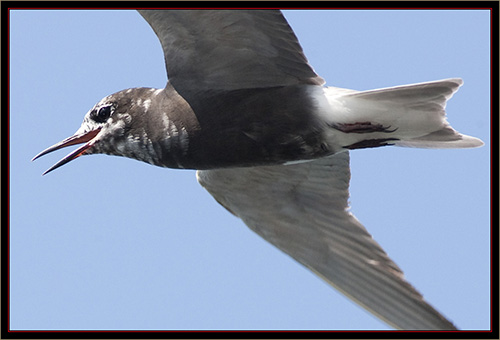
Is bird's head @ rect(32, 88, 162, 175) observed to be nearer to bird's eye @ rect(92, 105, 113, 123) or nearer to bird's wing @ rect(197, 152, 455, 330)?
bird's eye @ rect(92, 105, 113, 123)

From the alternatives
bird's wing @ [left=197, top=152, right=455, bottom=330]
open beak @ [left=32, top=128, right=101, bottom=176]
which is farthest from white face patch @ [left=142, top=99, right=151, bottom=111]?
bird's wing @ [left=197, top=152, right=455, bottom=330]

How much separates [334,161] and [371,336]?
1.67 m

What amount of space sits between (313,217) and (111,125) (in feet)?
5.70

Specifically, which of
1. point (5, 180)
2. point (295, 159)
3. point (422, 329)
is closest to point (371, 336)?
point (422, 329)

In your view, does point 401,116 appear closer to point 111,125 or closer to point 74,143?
point 111,125

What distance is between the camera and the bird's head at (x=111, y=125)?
290 inches

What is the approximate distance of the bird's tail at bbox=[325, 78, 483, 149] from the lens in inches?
266

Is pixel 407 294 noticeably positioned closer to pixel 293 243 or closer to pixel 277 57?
pixel 293 243

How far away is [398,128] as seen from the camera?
696 cm

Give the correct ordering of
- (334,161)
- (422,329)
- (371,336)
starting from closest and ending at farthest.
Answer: (371,336)
(422,329)
(334,161)

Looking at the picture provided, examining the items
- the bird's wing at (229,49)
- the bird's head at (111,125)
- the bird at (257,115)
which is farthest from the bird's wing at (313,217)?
the bird's wing at (229,49)

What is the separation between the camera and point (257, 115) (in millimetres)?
7039

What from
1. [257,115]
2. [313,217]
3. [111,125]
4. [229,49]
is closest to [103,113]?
[111,125]

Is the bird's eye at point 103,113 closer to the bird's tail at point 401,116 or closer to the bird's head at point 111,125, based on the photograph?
the bird's head at point 111,125
